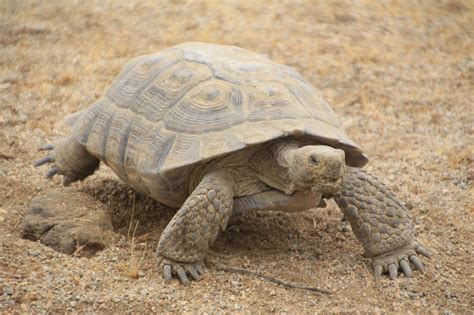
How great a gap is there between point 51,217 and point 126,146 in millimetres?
670

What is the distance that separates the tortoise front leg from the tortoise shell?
200 mm

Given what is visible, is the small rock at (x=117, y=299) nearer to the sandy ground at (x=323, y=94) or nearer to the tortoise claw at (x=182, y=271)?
the sandy ground at (x=323, y=94)

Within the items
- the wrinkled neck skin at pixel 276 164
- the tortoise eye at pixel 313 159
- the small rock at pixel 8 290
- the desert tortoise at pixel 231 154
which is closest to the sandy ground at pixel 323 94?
the small rock at pixel 8 290

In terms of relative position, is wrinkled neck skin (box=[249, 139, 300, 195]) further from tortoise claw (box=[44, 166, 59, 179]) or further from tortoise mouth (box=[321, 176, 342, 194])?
tortoise claw (box=[44, 166, 59, 179])

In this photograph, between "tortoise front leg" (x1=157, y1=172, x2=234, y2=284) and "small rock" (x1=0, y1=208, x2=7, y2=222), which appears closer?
"tortoise front leg" (x1=157, y1=172, x2=234, y2=284)

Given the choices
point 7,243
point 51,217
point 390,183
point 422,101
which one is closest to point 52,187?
point 51,217

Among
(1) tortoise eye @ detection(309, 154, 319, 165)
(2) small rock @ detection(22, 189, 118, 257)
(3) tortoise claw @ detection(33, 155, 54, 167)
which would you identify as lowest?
(3) tortoise claw @ detection(33, 155, 54, 167)

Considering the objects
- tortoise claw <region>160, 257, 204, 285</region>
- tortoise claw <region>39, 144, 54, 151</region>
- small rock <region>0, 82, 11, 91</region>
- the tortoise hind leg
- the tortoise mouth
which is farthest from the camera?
small rock <region>0, 82, 11, 91</region>

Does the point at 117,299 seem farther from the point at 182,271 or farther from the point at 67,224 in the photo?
the point at 67,224

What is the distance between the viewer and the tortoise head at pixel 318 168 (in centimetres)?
332

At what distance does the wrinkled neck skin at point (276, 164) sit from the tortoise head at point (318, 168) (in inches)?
3.4

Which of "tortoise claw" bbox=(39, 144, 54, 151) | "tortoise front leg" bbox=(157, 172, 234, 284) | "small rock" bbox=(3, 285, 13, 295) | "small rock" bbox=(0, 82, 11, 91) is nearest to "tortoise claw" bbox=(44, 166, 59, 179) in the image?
"tortoise claw" bbox=(39, 144, 54, 151)

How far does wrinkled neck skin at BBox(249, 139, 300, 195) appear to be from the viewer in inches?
143

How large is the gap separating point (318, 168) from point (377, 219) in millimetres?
804
